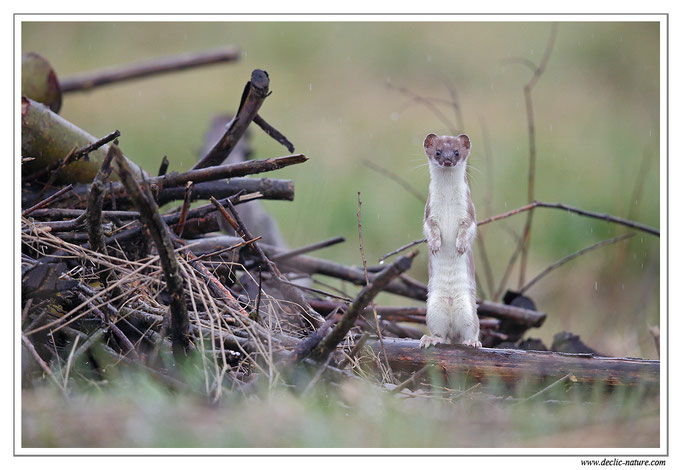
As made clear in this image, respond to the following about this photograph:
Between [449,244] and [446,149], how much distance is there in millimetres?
434

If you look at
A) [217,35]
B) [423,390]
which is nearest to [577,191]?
[217,35]

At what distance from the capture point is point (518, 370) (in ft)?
10.1

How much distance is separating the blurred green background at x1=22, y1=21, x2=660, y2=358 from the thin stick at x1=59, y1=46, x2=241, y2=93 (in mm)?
319

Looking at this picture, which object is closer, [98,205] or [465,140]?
[98,205]

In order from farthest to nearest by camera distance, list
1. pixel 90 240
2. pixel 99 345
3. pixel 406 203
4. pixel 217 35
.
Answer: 1. pixel 217 35
2. pixel 406 203
3. pixel 90 240
4. pixel 99 345

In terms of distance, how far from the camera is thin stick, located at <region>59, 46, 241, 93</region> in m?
6.39

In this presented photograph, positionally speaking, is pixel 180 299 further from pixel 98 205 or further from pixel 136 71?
pixel 136 71

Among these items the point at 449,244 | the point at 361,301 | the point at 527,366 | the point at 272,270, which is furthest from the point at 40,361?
the point at 527,366

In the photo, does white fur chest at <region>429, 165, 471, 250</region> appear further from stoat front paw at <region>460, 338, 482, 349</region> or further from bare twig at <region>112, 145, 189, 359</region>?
bare twig at <region>112, 145, 189, 359</region>

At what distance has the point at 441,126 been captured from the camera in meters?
8.07

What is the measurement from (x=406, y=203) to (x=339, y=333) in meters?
4.96

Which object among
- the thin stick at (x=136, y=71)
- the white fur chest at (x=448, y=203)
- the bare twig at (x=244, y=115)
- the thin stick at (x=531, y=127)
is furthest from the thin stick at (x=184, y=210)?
the thin stick at (x=136, y=71)

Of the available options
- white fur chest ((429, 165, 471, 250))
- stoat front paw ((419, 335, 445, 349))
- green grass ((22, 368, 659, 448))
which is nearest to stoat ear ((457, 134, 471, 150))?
white fur chest ((429, 165, 471, 250))
